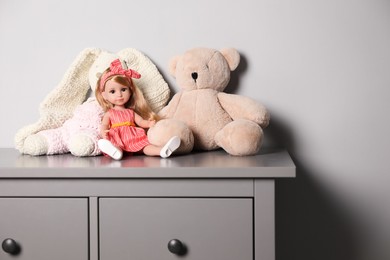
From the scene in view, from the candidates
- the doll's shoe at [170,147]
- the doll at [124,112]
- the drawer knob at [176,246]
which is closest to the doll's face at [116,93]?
the doll at [124,112]

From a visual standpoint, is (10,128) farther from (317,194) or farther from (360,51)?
(360,51)

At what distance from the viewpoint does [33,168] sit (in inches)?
52.0

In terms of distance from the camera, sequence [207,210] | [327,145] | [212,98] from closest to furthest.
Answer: [207,210] < [212,98] < [327,145]

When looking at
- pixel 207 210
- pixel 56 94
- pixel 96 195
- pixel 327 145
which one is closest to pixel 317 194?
pixel 327 145

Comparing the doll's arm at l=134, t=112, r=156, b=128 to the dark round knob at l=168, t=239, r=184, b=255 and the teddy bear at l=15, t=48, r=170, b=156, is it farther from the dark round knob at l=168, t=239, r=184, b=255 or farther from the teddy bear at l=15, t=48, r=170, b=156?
the dark round knob at l=168, t=239, r=184, b=255

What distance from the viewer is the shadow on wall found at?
1.76 m

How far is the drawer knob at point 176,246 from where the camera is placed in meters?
1.30

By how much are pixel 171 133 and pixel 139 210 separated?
240 mm

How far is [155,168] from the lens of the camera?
1.29 m

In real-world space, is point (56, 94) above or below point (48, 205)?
above

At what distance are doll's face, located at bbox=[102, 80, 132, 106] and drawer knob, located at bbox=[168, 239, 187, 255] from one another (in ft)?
1.50

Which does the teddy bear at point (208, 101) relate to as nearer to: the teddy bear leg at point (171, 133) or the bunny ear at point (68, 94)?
the teddy bear leg at point (171, 133)

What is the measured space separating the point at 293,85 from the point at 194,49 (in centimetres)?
33

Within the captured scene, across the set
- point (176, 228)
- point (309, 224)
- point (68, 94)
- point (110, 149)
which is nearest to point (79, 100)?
point (68, 94)
